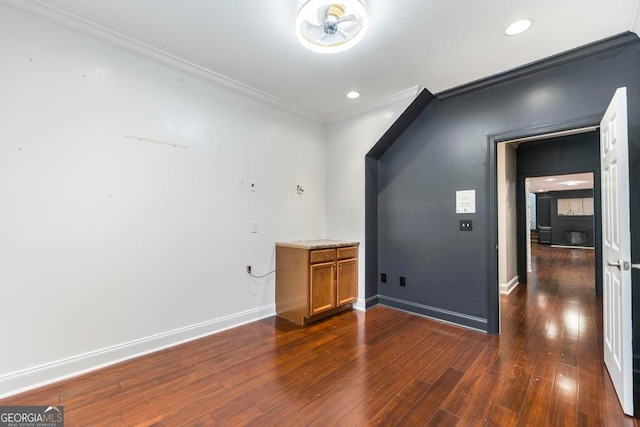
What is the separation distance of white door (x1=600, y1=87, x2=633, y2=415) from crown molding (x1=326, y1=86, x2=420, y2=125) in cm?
171

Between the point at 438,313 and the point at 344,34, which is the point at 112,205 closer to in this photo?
the point at 344,34

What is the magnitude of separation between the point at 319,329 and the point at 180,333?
1413 mm

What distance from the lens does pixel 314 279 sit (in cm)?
314

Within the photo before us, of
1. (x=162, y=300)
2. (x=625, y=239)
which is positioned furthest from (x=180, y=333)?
(x=625, y=239)

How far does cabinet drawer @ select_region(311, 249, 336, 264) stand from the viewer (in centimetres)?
314

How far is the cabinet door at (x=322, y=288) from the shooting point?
3.12m

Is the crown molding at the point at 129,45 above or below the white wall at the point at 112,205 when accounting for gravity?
above

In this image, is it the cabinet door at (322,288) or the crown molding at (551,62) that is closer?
the crown molding at (551,62)

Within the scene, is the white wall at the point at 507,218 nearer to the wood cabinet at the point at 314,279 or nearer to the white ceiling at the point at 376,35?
the white ceiling at the point at 376,35

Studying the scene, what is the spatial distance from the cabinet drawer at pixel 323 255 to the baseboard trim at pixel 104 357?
1059 millimetres

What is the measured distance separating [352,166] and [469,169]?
1.46 meters

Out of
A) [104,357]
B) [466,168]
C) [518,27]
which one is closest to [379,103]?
[466,168]

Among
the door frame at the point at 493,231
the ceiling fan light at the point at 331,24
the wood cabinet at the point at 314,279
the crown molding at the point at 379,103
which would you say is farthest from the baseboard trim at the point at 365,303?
the ceiling fan light at the point at 331,24

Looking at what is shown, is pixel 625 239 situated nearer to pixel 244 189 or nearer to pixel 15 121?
pixel 244 189
